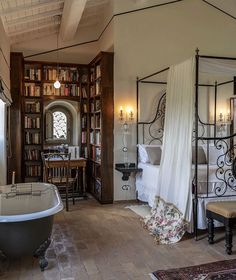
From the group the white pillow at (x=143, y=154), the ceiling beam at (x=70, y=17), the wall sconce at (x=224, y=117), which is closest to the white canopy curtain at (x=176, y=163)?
the white pillow at (x=143, y=154)

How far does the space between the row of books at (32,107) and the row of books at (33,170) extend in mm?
1190

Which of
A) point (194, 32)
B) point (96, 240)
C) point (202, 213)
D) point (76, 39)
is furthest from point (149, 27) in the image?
point (96, 240)

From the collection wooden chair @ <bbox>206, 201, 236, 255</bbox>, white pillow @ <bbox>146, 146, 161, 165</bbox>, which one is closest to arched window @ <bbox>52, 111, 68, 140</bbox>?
white pillow @ <bbox>146, 146, 161, 165</bbox>

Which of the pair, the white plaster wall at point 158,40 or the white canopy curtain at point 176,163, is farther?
the white plaster wall at point 158,40

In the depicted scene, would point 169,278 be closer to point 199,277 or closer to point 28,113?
point 199,277

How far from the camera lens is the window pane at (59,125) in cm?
682

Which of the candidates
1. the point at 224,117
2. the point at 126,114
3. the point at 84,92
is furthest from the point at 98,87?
the point at 224,117

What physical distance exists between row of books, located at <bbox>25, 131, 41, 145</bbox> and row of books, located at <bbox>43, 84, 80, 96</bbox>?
35.8 inches

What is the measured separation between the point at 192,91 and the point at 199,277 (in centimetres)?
218

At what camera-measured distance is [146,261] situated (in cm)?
325

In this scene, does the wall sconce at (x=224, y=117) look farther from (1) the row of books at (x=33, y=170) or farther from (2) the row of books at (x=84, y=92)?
(1) the row of books at (x=33, y=170)

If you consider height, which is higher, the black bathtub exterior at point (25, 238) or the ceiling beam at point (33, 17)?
the ceiling beam at point (33, 17)

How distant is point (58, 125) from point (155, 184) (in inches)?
113

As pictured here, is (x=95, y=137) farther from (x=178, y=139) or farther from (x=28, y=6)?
(x=28, y=6)
